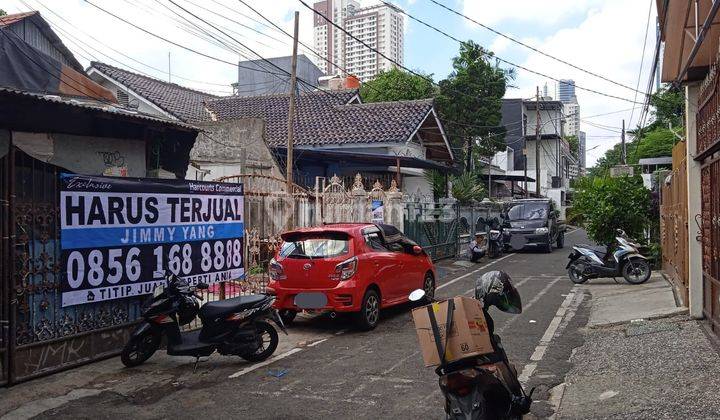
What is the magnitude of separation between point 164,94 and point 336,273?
62.7 ft

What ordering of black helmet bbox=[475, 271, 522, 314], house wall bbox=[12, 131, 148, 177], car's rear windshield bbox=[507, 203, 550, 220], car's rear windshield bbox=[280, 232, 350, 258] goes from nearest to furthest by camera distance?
black helmet bbox=[475, 271, 522, 314]
house wall bbox=[12, 131, 148, 177]
car's rear windshield bbox=[280, 232, 350, 258]
car's rear windshield bbox=[507, 203, 550, 220]

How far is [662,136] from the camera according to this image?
1341 inches

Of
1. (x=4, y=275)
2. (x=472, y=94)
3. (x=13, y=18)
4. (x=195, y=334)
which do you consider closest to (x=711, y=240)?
(x=195, y=334)

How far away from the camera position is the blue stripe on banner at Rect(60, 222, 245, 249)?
7.17m

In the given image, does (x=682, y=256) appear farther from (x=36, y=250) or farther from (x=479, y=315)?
(x=36, y=250)

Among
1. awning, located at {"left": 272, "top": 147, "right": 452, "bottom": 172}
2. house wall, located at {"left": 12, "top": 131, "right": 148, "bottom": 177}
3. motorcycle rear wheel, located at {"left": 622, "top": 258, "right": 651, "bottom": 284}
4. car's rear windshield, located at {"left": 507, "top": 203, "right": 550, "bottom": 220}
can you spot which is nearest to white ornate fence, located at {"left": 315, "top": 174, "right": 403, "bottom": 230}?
awning, located at {"left": 272, "top": 147, "right": 452, "bottom": 172}

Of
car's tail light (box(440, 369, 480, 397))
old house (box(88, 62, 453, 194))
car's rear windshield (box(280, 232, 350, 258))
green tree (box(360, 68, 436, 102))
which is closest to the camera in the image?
car's tail light (box(440, 369, 480, 397))

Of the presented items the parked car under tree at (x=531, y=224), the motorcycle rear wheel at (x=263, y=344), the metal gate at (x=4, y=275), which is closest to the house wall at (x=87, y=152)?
the metal gate at (x=4, y=275)

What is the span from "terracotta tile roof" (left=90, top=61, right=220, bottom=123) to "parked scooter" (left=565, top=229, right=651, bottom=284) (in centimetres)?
1387

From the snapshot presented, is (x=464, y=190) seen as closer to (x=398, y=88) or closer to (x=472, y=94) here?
(x=472, y=94)

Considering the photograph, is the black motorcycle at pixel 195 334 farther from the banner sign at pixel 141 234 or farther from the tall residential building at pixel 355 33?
the tall residential building at pixel 355 33

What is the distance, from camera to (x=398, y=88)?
110 feet

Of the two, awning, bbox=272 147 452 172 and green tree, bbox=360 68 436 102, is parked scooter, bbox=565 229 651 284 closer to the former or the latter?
awning, bbox=272 147 452 172

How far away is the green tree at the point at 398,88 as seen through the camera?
33.5m
